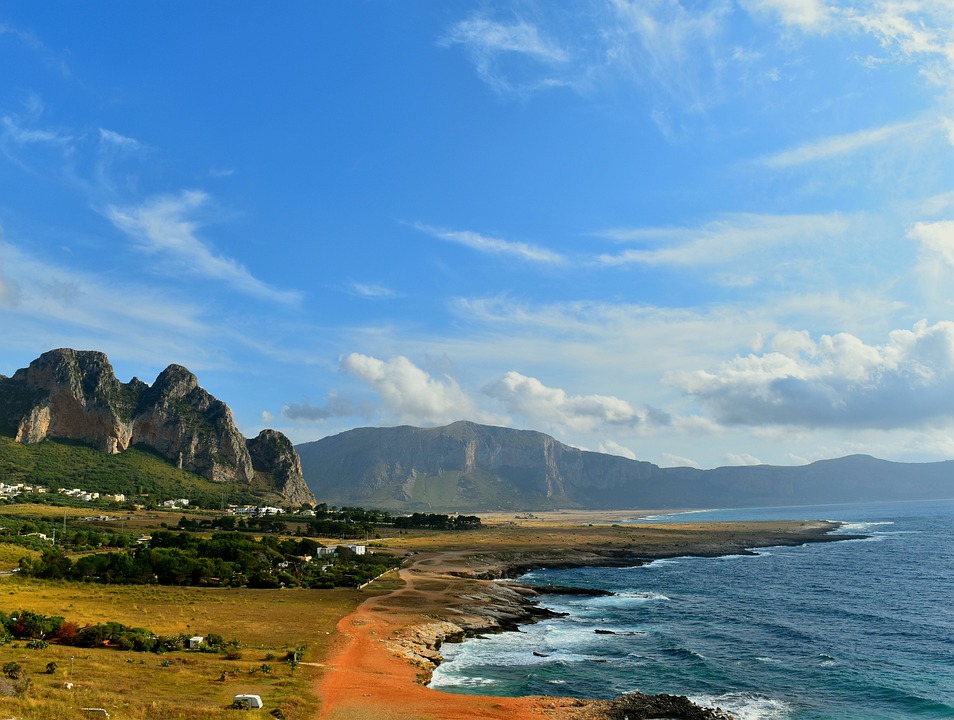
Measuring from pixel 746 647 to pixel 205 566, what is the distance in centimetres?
6275

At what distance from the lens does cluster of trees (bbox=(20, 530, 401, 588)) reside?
73.4 meters

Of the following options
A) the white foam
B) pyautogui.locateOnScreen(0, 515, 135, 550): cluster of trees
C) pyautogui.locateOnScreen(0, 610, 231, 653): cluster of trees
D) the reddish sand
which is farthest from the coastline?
pyautogui.locateOnScreen(0, 515, 135, 550): cluster of trees

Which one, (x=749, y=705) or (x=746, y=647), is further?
(x=746, y=647)

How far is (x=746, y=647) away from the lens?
5797 centimetres

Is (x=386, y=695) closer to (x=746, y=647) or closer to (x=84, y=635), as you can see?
(x=84, y=635)

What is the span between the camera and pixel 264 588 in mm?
77688

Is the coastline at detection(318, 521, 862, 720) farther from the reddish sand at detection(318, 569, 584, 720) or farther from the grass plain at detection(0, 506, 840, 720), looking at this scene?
the grass plain at detection(0, 506, 840, 720)

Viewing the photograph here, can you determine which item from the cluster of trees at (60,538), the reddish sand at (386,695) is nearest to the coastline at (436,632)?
the reddish sand at (386,695)

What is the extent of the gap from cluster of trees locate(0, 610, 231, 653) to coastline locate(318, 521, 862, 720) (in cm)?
1130

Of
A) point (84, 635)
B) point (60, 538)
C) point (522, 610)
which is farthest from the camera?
point (60, 538)

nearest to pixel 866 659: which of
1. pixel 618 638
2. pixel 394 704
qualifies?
pixel 618 638

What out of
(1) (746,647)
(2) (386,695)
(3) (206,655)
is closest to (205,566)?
(3) (206,655)

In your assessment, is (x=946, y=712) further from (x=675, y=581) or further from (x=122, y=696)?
(x=675, y=581)

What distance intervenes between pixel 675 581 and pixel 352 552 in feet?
180
